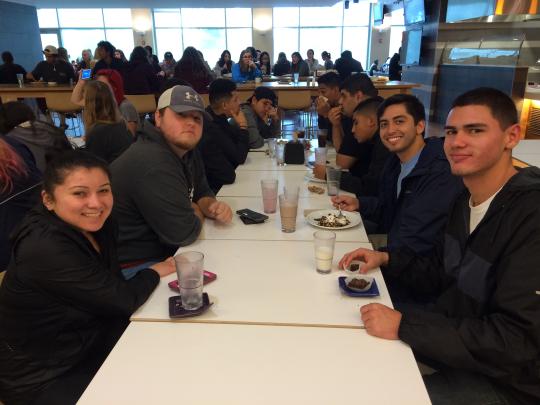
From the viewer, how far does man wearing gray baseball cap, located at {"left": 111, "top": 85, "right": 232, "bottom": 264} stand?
1.85 metres

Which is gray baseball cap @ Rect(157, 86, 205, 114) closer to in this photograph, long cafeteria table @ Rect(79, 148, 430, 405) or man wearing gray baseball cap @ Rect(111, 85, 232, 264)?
man wearing gray baseball cap @ Rect(111, 85, 232, 264)

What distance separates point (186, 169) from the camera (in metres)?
2.19

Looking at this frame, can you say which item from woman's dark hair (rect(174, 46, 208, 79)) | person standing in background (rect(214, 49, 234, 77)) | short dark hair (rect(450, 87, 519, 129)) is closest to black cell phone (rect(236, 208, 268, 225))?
short dark hair (rect(450, 87, 519, 129))

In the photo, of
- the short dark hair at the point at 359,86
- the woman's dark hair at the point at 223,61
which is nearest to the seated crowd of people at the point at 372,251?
the short dark hair at the point at 359,86

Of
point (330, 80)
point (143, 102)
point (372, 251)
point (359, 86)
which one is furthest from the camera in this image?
point (143, 102)

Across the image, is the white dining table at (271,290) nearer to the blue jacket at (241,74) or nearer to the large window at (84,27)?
the blue jacket at (241,74)

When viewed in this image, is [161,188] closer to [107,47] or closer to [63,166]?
Result: [63,166]

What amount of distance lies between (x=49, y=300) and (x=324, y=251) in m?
0.94

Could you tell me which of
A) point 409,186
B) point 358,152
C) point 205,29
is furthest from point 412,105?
point 205,29

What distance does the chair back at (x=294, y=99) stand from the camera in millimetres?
7074

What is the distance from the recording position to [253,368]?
1.09m

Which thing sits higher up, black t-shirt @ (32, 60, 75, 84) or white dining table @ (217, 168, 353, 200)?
black t-shirt @ (32, 60, 75, 84)

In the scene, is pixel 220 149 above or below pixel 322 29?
below

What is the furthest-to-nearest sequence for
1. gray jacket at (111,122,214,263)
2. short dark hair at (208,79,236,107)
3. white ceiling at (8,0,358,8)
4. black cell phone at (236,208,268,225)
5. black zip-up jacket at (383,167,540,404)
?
white ceiling at (8,0,358,8) < short dark hair at (208,79,236,107) < black cell phone at (236,208,268,225) < gray jacket at (111,122,214,263) < black zip-up jacket at (383,167,540,404)
